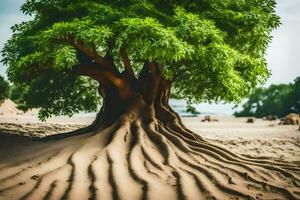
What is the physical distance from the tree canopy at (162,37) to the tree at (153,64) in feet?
0.08

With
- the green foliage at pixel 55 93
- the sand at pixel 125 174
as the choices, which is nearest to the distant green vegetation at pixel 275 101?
the green foliage at pixel 55 93

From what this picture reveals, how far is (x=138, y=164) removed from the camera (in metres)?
7.46

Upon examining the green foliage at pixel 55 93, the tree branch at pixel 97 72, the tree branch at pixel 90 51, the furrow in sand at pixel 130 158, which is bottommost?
the furrow in sand at pixel 130 158

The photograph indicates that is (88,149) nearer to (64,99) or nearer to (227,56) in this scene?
(227,56)

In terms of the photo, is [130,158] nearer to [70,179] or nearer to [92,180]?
[92,180]

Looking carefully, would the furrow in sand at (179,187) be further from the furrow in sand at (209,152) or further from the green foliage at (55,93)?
the green foliage at (55,93)

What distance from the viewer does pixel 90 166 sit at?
723 centimetres

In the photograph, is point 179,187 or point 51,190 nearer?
point 51,190

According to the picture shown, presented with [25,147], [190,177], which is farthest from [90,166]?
[25,147]

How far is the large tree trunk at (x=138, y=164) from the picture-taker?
6.12 metres

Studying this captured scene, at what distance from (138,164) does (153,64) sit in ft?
10.9

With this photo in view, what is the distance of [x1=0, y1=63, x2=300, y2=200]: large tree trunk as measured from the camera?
6.12m

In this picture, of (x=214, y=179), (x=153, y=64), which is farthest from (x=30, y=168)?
(x=153, y=64)

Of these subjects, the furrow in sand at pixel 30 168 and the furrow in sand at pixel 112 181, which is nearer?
the furrow in sand at pixel 112 181
